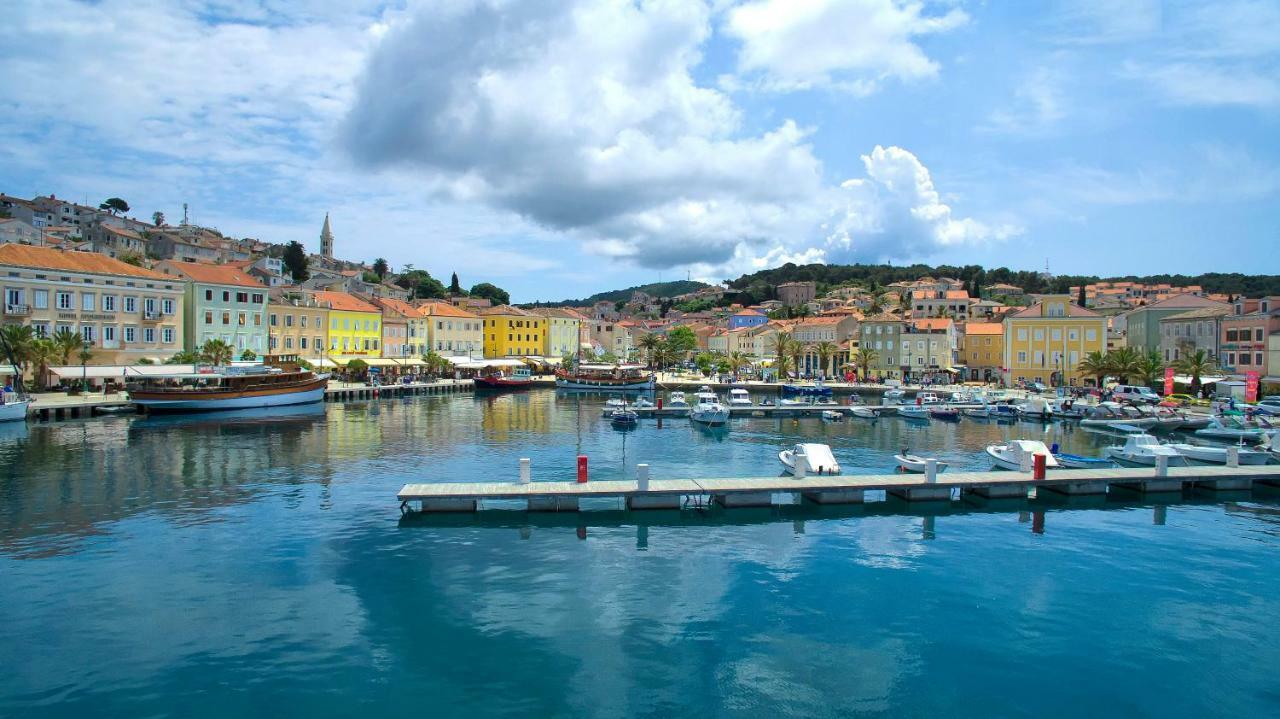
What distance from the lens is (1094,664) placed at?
1422cm

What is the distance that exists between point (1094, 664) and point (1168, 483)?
64.7 feet

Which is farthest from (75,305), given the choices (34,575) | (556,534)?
(556,534)

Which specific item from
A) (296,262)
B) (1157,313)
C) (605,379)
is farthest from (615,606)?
(296,262)

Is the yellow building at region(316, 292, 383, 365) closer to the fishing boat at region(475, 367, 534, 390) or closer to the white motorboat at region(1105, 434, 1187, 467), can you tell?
the fishing boat at region(475, 367, 534, 390)

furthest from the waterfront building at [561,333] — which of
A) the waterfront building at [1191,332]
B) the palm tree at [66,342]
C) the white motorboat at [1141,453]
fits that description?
the white motorboat at [1141,453]

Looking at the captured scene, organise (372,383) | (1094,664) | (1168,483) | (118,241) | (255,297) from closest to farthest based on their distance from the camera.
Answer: (1094,664)
(1168,483)
(255,297)
(372,383)
(118,241)

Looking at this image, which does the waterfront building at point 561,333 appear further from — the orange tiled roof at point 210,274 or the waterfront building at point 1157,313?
the waterfront building at point 1157,313

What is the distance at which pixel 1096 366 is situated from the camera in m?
72.2

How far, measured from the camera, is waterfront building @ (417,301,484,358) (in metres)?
101

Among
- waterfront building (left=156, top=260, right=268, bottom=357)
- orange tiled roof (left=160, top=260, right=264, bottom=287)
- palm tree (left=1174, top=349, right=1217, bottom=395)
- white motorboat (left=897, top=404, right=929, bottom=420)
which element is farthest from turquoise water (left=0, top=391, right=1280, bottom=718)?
orange tiled roof (left=160, top=260, right=264, bottom=287)

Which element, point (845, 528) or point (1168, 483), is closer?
point (845, 528)

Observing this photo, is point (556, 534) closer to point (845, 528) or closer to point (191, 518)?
point (845, 528)

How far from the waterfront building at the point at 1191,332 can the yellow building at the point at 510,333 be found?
77671 millimetres

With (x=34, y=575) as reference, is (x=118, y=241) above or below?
above
